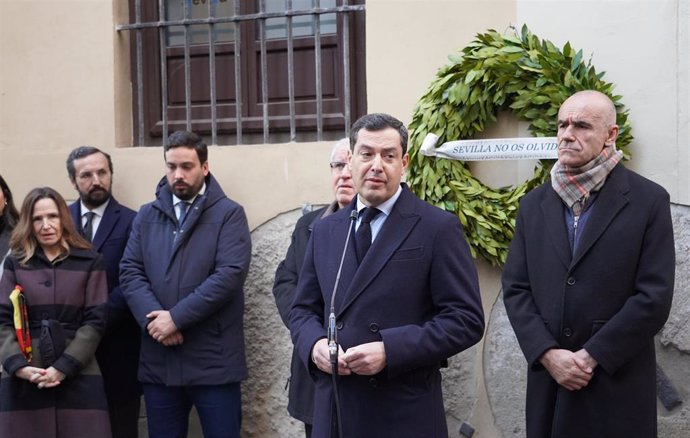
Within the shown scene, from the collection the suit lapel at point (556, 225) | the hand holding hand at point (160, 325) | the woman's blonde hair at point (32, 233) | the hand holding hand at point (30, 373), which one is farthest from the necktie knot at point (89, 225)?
the suit lapel at point (556, 225)

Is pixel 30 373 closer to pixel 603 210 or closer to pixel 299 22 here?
pixel 299 22

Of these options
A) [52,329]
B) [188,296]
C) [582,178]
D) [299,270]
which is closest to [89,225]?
[52,329]

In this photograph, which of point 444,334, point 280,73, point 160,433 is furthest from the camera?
point 280,73

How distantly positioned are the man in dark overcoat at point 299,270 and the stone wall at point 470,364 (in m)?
0.77

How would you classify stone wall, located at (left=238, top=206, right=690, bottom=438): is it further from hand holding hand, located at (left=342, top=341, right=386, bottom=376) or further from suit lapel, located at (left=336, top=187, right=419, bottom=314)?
hand holding hand, located at (left=342, top=341, right=386, bottom=376)

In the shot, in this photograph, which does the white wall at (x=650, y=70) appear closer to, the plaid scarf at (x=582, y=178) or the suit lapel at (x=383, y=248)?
the plaid scarf at (x=582, y=178)

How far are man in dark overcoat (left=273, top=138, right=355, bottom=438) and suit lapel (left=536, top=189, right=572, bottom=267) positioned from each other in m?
0.94

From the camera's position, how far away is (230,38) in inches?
241

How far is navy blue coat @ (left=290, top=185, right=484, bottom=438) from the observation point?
337 cm

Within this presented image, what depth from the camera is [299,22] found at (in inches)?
234

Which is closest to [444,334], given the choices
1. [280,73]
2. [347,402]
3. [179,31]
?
[347,402]

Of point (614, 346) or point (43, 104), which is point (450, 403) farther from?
point (43, 104)

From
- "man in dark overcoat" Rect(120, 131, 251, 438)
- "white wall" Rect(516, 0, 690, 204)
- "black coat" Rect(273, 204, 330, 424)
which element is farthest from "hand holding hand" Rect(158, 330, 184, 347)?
"white wall" Rect(516, 0, 690, 204)

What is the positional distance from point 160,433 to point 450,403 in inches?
59.0
